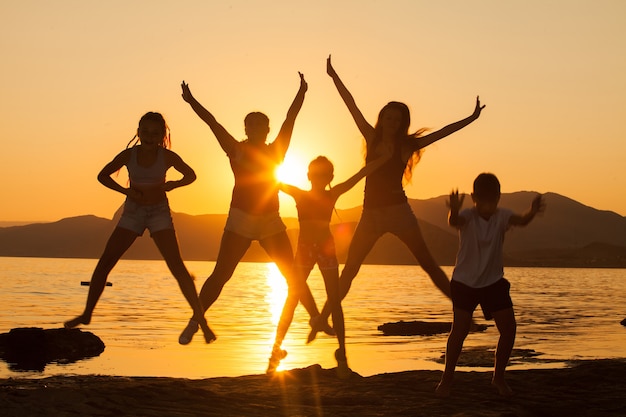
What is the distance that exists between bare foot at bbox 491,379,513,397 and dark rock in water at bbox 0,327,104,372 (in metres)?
18.0

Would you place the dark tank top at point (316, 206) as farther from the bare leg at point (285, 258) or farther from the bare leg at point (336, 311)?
the bare leg at point (336, 311)

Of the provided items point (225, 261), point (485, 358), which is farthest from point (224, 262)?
point (485, 358)

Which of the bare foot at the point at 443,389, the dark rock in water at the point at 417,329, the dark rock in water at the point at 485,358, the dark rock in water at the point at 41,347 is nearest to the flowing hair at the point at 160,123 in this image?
the bare foot at the point at 443,389

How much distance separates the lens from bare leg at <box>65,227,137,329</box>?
9.68m

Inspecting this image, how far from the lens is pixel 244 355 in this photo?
2930 centimetres

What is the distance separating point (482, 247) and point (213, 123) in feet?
12.4

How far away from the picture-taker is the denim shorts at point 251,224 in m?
10.2

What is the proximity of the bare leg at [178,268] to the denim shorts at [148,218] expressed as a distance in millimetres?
83

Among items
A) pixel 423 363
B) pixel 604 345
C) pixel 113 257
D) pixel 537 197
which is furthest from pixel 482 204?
pixel 604 345

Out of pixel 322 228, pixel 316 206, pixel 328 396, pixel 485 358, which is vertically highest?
pixel 316 206

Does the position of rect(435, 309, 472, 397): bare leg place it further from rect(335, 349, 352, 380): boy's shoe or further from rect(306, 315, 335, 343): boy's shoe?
rect(306, 315, 335, 343): boy's shoe

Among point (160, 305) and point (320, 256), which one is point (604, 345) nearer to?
point (320, 256)

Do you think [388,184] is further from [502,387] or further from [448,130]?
[502,387]

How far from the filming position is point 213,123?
411 inches
